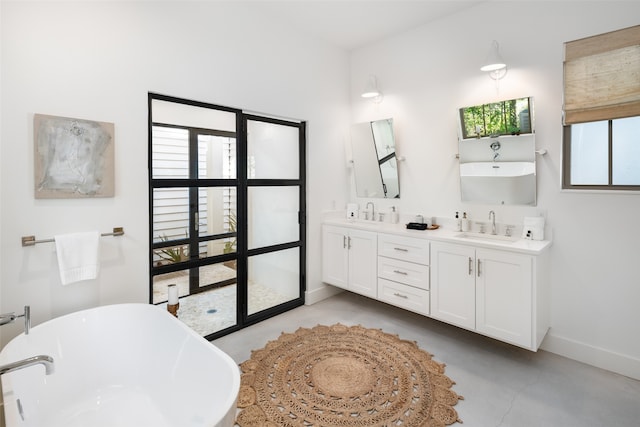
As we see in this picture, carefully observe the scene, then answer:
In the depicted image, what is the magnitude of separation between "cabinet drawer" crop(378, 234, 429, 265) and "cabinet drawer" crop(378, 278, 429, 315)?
11.4 inches

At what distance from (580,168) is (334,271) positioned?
258 centimetres

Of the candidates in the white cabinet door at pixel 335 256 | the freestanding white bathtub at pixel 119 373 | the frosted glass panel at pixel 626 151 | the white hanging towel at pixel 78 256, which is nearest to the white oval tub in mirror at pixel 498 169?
the frosted glass panel at pixel 626 151

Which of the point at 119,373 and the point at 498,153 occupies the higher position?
the point at 498,153

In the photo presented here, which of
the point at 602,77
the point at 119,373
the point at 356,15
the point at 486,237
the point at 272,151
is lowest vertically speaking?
the point at 119,373

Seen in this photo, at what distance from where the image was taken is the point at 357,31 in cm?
371

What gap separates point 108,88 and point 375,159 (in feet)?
9.03

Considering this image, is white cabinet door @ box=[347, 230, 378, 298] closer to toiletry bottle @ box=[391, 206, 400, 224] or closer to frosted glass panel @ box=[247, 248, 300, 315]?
toiletry bottle @ box=[391, 206, 400, 224]

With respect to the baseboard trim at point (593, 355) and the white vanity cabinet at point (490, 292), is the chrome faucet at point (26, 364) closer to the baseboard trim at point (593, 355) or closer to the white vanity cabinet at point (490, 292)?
the white vanity cabinet at point (490, 292)

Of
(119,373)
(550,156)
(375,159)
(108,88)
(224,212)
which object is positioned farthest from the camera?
(375,159)

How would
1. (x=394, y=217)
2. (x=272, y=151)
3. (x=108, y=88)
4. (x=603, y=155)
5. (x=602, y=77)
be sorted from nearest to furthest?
(x=108, y=88) < (x=602, y=77) < (x=603, y=155) < (x=272, y=151) < (x=394, y=217)

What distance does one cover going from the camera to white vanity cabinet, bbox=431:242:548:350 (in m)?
2.46

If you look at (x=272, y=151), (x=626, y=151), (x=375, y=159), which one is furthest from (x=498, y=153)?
(x=272, y=151)

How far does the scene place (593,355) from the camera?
2.59 meters

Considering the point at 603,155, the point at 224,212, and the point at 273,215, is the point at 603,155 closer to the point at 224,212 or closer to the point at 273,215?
the point at 273,215
